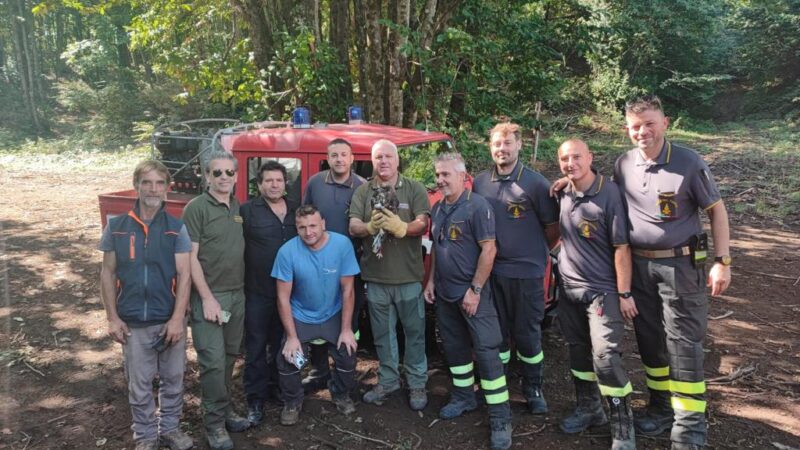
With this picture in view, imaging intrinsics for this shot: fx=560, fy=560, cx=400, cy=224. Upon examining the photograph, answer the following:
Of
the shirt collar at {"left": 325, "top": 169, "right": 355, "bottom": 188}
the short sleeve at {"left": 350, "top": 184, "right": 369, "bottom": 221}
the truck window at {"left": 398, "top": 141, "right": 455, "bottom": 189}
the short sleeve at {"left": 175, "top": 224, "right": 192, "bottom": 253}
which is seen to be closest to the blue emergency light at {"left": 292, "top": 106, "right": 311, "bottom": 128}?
the truck window at {"left": 398, "top": 141, "right": 455, "bottom": 189}

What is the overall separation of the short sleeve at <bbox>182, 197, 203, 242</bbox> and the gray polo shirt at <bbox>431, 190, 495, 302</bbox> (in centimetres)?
150

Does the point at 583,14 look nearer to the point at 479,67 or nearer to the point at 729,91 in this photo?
the point at 479,67

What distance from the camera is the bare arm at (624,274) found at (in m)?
3.31

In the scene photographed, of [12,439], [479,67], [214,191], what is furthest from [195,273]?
[479,67]

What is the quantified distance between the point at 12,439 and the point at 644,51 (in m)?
21.4

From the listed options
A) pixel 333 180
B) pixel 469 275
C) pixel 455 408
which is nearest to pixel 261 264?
pixel 333 180

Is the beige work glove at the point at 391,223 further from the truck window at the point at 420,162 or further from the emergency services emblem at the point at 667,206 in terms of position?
the emergency services emblem at the point at 667,206

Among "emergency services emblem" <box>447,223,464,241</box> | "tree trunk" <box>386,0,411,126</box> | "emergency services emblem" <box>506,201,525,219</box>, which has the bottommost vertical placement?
"emergency services emblem" <box>447,223,464,241</box>

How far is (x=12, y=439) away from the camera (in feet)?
12.1

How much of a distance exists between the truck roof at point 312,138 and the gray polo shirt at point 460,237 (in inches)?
40.5

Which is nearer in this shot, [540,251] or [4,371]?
[540,251]

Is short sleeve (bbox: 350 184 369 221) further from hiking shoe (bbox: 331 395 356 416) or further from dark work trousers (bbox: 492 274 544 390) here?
hiking shoe (bbox: 331 395 356 416)

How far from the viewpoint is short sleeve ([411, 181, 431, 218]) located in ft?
12.6

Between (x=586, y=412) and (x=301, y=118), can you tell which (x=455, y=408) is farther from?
(x=301, y=118)
